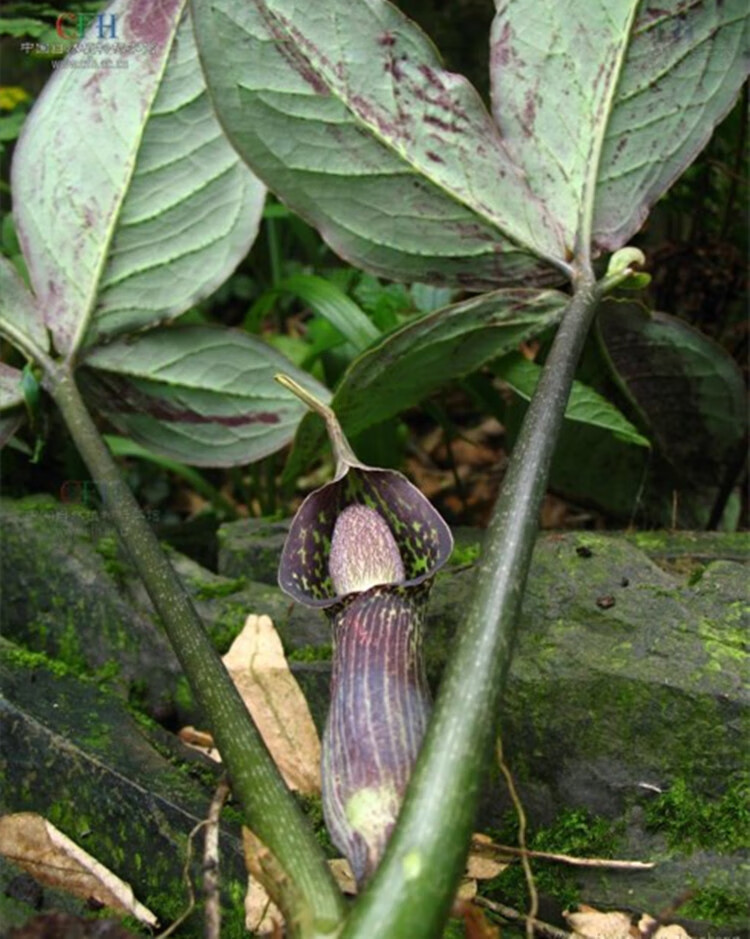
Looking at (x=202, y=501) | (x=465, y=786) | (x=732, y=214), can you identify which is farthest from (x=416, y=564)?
(x=202, y=501)

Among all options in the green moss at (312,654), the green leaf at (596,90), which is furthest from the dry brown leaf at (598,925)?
the green leaf at (596,90)

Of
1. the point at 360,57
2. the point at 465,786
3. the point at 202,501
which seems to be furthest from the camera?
the point at 202,501

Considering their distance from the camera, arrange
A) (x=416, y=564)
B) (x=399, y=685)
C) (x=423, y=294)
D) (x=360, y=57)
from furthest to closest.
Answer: (x=423, y=294) → (x=360, y=57) → (x=416, y=564) → (x=399, y=685)

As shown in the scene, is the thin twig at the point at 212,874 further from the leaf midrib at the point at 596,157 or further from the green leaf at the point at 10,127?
the green leaf at the point at 10,127

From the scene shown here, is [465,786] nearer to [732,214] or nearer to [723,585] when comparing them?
[723,585]

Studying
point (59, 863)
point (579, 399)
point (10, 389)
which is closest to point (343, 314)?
point (579, 399)

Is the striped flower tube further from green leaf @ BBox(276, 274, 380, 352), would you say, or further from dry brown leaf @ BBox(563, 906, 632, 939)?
green leaf @ BBox(276, 274, 380, 352)

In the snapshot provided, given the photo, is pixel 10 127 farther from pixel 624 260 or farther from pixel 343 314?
pixel 624 260
